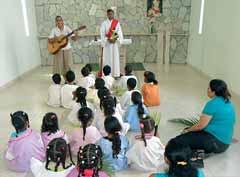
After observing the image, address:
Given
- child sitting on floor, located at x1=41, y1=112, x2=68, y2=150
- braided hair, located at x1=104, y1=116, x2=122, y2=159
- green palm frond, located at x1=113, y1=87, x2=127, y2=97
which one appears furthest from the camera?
green palm frond, located at x1=113, y1=87, x2=127, y2=97

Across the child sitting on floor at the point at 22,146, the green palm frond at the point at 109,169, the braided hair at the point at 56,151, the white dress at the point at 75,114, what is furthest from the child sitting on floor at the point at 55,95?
the braided hair at the point at 56,151

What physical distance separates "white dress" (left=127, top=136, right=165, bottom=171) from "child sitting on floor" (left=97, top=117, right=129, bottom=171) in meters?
0.07

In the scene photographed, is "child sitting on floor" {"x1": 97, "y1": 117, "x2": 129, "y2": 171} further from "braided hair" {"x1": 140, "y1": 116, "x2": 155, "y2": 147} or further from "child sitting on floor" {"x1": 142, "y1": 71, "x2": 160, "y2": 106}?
"child sitting on floor" {"x1": 142, "y1": 71, "x2": 160, "y2": 106}

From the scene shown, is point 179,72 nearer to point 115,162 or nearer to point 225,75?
point 225,75

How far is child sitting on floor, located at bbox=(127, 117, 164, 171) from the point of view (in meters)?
2.35

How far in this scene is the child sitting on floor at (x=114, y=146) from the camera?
2227 mm

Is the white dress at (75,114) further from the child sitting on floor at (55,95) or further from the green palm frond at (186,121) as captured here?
the green palm frond at (186,121)

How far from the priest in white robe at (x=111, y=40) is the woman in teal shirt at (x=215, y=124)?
332 cm

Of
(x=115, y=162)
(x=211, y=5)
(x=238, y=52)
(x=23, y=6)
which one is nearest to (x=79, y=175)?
(x=115, y=162)

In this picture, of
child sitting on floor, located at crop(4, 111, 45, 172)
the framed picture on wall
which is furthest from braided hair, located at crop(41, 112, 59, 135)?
the framed picture on wall

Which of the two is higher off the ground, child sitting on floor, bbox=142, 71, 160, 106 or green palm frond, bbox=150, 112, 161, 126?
child sitting on floor, bbox=142, 71, 160, 106

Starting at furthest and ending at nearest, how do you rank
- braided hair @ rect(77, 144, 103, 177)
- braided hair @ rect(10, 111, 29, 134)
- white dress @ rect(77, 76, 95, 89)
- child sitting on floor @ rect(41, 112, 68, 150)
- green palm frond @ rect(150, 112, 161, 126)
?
white dress @ rect(77, 76, 95, 89)
green palm frond @ rect(150, 112, 161, 126)
child sitting on floor @ rect(41, 112, 68, 150)
braided hair @ rect(10, 111, 29, 134)
braided hair @ rect(77, 144, 103, 177)

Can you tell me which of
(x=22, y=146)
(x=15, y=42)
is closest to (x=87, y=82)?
(x=22, y=146)

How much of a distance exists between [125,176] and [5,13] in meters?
4.53
